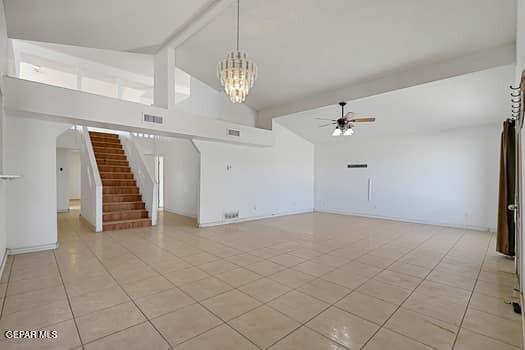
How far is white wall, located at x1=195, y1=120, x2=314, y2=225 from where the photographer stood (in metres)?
6.65

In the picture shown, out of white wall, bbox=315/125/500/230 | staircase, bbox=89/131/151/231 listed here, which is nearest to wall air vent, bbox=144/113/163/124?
staircase, bbox=89/131/151/231

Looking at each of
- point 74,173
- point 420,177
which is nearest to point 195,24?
point 420,177

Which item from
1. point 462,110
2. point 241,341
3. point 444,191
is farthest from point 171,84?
point 444,191

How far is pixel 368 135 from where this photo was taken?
8016 millimetres

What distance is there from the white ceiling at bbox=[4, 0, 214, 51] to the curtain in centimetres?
522

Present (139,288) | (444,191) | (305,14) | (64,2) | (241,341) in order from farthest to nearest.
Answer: (444,191) < (305,14) < (64,2) < (139,288) < (241,341)

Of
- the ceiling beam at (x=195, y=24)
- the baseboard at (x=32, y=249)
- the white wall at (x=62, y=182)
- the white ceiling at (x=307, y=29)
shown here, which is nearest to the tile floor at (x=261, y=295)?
the baseboard at (x=32, y=249)

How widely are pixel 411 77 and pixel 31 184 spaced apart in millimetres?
7143

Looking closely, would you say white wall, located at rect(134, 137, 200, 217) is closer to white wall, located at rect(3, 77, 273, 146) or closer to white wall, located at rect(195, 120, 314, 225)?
white wall, located at rect(195, 120, 314, 225)

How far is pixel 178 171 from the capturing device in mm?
8555

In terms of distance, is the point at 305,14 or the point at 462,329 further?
the point at 305,14

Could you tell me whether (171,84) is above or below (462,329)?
above

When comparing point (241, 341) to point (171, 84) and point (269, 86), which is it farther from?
point (269, 86)

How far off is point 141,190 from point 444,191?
8.53 meters
